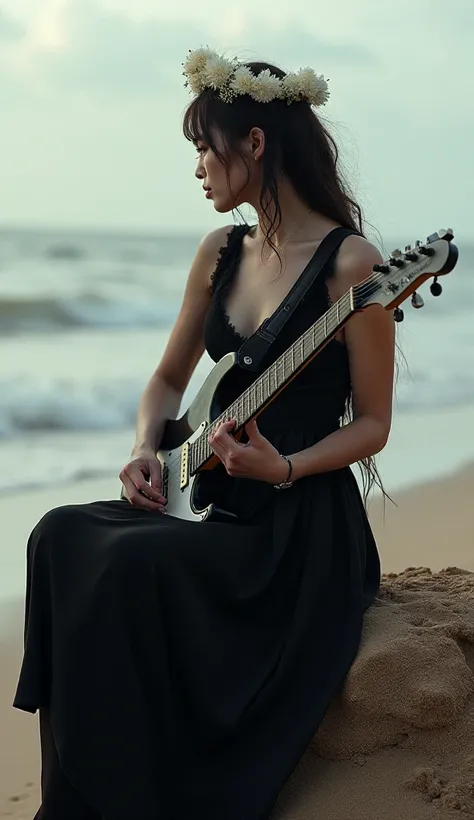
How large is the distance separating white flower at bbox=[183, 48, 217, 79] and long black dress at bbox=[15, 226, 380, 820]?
3.35ft

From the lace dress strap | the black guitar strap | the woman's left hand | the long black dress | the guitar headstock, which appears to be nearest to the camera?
the guitar headstock

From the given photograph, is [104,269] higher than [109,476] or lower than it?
higher

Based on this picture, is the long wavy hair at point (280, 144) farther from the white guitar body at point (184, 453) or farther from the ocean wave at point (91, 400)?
the ocean wave at point (91, 400)

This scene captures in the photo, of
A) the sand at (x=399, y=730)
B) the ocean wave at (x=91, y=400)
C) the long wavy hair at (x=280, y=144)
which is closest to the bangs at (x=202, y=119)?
the long wavy hair at (x=280, y=144)

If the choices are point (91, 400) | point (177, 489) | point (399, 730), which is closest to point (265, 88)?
point (177, 489)

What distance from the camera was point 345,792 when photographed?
208 cm

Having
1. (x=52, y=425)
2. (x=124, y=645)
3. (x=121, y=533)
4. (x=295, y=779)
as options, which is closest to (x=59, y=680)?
(x=124, y=645)

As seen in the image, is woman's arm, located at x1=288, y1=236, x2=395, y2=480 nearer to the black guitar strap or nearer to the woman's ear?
the black guitar strap

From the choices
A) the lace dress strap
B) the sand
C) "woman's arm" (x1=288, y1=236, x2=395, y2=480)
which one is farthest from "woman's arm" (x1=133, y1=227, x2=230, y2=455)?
the sand

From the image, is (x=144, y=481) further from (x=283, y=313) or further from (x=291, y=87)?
(x=291, y=87)

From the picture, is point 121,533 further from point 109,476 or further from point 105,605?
point 109,476

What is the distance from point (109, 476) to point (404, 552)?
1389 millimetres

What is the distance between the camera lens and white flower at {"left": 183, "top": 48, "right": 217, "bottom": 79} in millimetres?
2568

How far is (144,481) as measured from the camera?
253 cm
